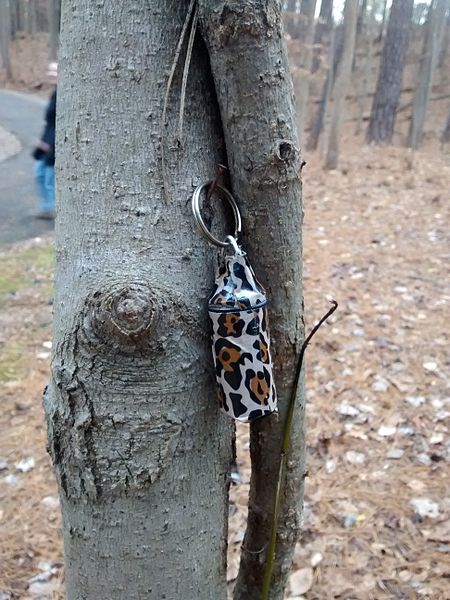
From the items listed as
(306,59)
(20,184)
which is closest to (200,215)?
(306,59)

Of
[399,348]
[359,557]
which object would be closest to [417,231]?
[399,348]

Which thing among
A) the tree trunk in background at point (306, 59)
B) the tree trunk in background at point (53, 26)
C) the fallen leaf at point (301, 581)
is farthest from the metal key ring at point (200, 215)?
the tree trunk in background at point (53, 26)

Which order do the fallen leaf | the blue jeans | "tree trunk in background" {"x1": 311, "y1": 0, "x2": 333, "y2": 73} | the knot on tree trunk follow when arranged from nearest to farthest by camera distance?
the knot on tree trunk → the fallen leaf → the blue jeans → "tree trunk in background" {"x1": 311, "y1": 0, "x2": 333, "y2": 73}

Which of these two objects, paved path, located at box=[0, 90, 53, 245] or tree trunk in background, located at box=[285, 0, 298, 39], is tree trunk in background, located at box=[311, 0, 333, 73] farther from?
paved path, located at box=[0, 90, 53, 245]

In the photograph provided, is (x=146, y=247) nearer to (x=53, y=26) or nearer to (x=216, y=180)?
(x=216, y=180)

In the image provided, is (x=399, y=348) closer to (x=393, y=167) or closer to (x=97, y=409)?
(x=97, y=409)

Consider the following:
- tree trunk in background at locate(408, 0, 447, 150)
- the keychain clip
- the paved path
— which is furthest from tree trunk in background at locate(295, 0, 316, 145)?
the keychain clip
